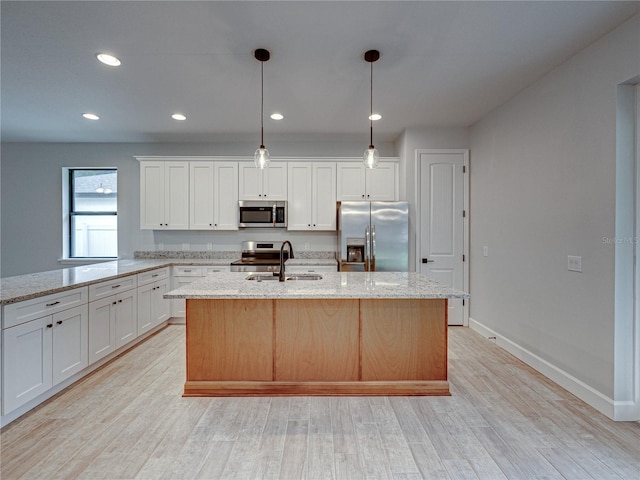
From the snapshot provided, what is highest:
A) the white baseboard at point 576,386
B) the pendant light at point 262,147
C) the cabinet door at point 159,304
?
the pendant light at point 262,147

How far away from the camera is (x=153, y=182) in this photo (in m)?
4.59

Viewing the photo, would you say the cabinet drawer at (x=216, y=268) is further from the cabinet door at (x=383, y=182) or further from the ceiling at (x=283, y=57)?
the cabinet door at (x=383, y=182)

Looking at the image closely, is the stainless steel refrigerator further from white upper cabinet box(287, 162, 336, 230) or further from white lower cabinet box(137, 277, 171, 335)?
white lower cabinet box(137, 277, 171, 335)

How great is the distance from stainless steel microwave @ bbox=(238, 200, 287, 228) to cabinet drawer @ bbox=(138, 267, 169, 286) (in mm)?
1176

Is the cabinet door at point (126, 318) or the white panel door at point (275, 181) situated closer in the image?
the cabinet door at point (126, 318)

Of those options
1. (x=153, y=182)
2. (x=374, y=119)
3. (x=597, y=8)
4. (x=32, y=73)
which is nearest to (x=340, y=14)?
(x=597, y=8)

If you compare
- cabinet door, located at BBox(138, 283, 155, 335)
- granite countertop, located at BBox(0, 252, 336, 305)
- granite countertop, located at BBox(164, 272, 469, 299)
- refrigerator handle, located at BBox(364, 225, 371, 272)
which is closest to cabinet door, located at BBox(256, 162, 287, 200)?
refrigerator handle, located at BBox(364, 225, 371, 272)

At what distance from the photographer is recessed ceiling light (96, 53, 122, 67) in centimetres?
249

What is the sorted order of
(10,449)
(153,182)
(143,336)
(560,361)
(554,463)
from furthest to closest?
(153,182) < (143,336) < (560,361) < (10,449) < (554,463)

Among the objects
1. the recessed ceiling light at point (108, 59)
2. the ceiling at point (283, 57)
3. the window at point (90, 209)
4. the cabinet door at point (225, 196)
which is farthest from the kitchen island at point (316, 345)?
the window at point (90, 209)

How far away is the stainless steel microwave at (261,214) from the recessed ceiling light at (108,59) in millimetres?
2234

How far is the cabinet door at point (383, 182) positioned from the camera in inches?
180

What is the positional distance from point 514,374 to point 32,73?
5.01 meters

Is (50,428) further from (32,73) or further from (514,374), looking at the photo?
(514,374)
